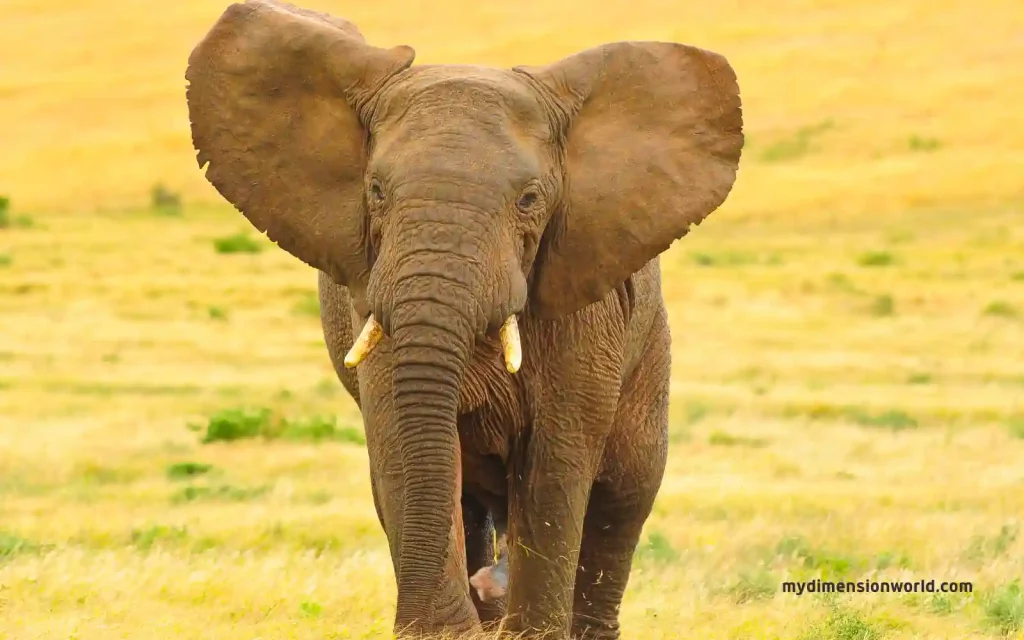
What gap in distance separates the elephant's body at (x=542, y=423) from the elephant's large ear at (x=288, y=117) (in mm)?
490

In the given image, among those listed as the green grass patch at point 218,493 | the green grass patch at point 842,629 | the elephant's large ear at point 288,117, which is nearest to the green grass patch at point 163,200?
the green grass patch at point 218,493

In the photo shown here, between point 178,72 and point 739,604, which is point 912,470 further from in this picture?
point 178,72

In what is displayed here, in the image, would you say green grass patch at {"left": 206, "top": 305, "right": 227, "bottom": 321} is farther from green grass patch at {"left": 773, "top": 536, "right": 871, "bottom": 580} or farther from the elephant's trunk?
the elephant's trunk

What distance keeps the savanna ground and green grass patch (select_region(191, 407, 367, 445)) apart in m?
0.03

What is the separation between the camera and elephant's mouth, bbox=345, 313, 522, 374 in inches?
260

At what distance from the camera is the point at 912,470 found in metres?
16.6

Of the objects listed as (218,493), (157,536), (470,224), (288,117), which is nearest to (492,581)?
(288,117)

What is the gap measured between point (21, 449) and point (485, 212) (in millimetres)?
11063

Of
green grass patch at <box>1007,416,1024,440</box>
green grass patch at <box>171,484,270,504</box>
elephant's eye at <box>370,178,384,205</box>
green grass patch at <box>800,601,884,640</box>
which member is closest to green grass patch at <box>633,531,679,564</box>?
green grass patch at <box>800,601,884,640</box>

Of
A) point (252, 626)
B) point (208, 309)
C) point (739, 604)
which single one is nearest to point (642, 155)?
point (252, 626)

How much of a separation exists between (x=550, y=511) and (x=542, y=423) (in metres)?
0.35

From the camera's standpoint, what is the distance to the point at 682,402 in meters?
21.0

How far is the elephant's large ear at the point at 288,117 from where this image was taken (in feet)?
23.6

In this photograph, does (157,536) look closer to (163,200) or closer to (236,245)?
(236,245)
